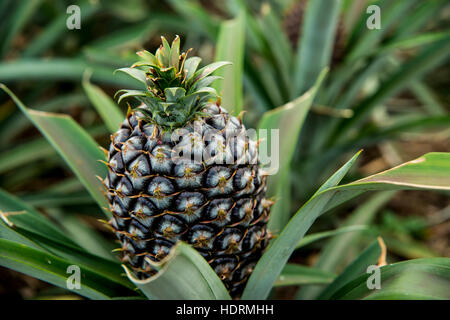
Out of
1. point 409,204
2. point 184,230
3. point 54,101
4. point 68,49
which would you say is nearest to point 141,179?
point 184,230

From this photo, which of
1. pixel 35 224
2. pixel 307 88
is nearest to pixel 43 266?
pixel 35 224

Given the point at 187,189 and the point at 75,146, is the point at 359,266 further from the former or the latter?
the point at 75,146

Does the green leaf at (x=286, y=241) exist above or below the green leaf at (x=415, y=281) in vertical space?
above

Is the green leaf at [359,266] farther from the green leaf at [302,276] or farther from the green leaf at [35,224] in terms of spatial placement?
the green leaf at [35,224]

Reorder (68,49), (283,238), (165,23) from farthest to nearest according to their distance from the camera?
1. (68,49)
2. (165,23)
3. (283,238)

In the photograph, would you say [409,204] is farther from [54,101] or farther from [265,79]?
[54,101]

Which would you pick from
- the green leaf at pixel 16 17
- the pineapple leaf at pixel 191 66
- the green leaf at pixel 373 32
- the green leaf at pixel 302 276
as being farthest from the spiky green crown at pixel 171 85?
the green leaf at pixel 16 17

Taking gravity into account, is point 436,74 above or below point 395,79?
above

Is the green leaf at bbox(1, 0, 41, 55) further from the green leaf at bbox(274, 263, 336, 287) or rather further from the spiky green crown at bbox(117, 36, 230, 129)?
the green leaf at bbox(274, 263, 336, 287)
